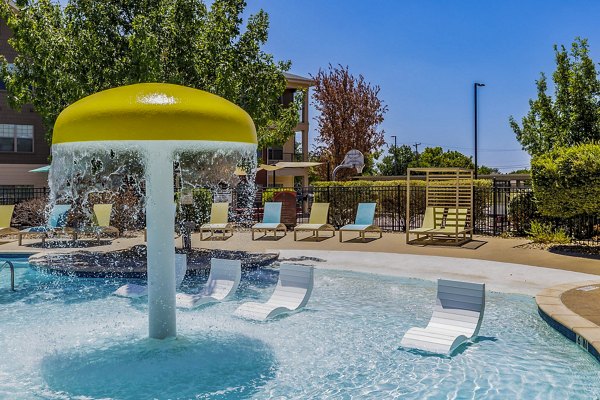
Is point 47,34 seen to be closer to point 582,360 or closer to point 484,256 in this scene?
point 484,256

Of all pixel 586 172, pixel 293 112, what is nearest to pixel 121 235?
pixel 293 112

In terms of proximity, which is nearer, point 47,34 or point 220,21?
point 47,34

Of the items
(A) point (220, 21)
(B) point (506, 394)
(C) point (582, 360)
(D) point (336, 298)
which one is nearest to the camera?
(B) point (506, 394)

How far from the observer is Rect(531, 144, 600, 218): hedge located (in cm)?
1443

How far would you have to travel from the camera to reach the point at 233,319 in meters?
8.38

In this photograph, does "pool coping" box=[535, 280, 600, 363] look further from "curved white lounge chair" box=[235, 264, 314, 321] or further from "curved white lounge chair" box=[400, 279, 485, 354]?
"curved white lounge chair" box=[235, 264, 314, 321]

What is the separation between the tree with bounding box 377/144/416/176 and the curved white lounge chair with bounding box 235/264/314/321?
7459cm

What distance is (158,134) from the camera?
5633 millimetres

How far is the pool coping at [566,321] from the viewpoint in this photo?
6.65m

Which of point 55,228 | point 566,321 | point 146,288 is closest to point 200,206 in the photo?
point 55,228

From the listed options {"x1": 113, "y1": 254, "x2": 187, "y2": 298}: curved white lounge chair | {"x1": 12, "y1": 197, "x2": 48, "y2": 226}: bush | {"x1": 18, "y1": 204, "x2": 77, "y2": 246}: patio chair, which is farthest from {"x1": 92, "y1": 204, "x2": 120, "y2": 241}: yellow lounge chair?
{"x1": 113, "y1": 254, "x2": 187, "y2": 298}: curved white lounge chair

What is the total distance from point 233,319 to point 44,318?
2.84 metres

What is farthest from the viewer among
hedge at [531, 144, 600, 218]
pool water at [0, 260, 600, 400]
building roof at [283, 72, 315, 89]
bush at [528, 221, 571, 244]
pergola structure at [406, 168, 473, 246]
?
building roof at [283, 72, 315, 89]

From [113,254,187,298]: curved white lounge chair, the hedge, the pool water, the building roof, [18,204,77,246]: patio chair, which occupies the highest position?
the building roof
